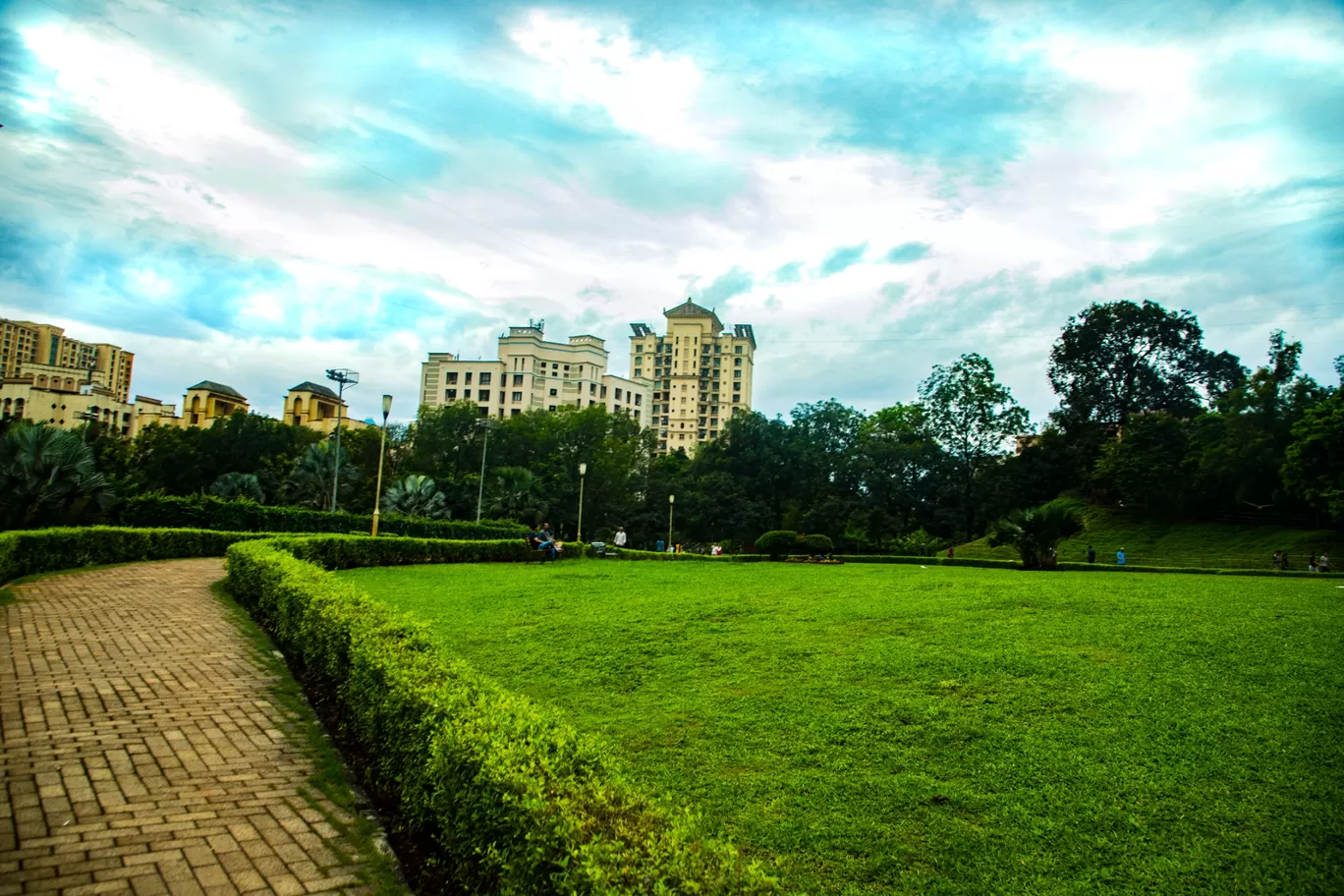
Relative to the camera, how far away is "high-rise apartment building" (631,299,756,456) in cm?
10894

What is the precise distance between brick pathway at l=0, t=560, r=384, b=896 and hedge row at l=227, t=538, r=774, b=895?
498 millimetres

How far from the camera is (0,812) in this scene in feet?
14.6

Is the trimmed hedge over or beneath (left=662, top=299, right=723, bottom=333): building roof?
beneath

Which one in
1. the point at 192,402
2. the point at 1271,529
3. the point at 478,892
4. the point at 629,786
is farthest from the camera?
the point at 192,402

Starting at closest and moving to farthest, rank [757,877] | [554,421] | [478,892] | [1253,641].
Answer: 1. [757,877]
2. [478,892]
3. [1253,641]
4. [554,421]

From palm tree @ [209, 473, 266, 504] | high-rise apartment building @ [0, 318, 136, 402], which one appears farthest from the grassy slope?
high-rise apartment building @ [0, 318, 136, 402]

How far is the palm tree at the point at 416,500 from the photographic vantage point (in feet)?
125

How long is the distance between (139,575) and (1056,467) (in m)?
50.5

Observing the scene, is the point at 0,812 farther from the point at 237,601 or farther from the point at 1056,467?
the point at 1056,467

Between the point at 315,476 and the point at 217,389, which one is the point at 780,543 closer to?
the point at 315,476

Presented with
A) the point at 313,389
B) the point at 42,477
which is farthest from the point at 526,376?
the point at 42,477

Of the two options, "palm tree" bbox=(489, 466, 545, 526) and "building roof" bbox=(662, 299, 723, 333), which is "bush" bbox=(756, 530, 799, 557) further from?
"building roof" bbox=(662, 299, 723, 333)

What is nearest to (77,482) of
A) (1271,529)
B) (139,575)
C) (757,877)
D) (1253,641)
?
(139,575)

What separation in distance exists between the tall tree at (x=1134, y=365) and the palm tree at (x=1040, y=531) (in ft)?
114
